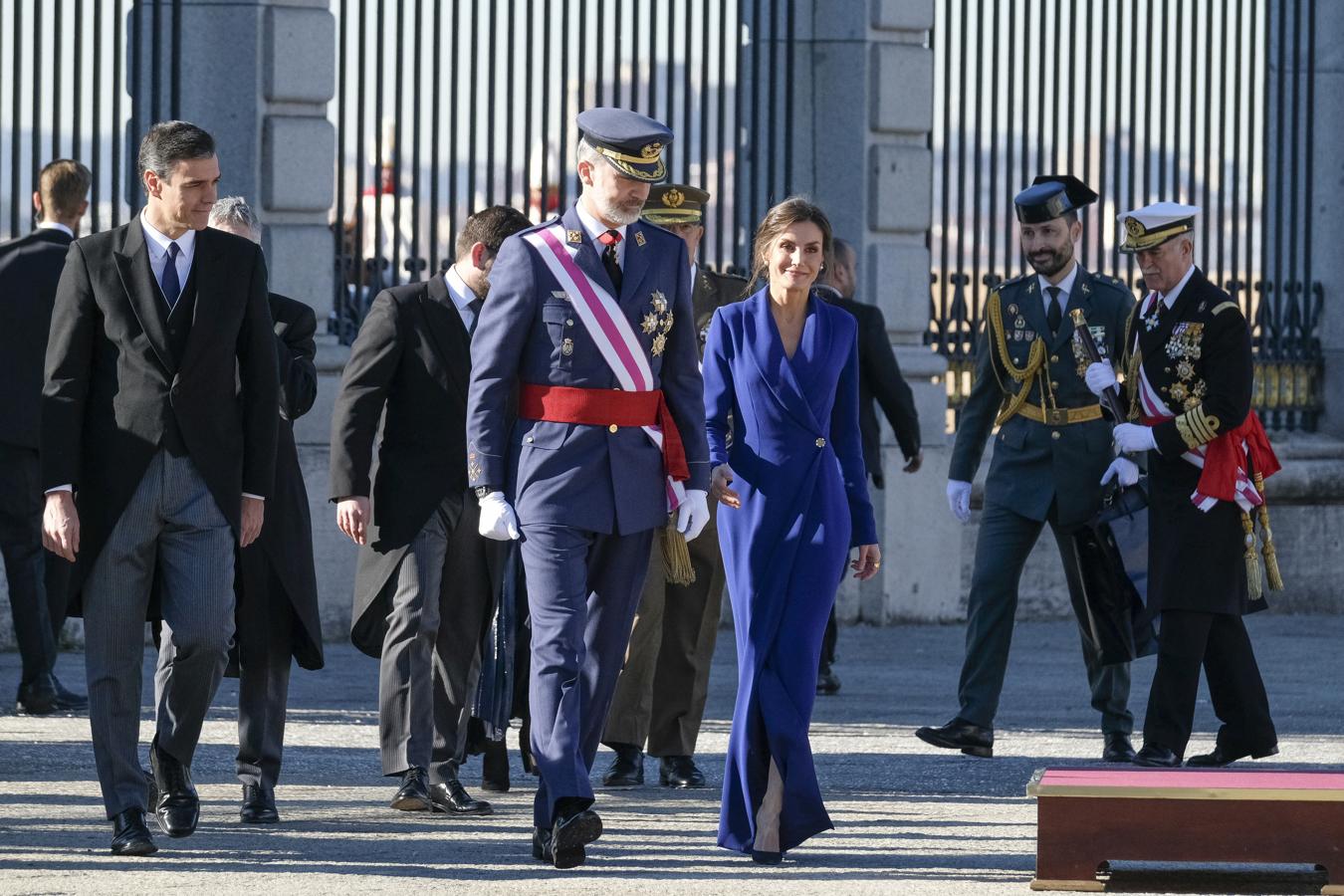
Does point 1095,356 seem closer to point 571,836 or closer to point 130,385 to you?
point 571,836

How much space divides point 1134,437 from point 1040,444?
1.63ft

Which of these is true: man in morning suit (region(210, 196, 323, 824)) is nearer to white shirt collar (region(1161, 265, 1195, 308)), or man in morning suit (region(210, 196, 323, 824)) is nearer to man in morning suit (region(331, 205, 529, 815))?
man in morning suit (region(331, 205, 529, 815))

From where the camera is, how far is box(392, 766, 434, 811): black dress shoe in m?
6.89

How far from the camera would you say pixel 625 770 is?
297 inches

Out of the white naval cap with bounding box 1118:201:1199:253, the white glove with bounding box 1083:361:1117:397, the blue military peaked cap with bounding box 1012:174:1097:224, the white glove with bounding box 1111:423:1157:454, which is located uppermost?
the blue military peaked cap with bounding box 1012:174:1097:224

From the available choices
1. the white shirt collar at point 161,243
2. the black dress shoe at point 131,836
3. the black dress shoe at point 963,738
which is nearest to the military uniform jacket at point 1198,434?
the black dress shoe at point 963,738

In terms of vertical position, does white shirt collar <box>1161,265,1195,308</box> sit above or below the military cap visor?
below

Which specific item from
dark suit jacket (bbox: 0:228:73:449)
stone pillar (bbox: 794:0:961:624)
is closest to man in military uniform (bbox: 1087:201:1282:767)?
dark suit jacket (bbox: 0:228:73:449)

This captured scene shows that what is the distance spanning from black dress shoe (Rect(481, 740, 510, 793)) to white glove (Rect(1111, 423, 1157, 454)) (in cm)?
206

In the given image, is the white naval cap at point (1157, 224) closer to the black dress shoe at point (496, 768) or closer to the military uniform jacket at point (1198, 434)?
the military uniform jacket at point (1198, 434)

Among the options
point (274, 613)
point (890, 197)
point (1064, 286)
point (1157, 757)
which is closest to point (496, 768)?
point (274, 613)

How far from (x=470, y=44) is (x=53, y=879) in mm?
6938

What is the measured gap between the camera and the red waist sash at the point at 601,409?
6117mm

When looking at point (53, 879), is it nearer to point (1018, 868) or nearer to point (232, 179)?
point (1018, 868)
